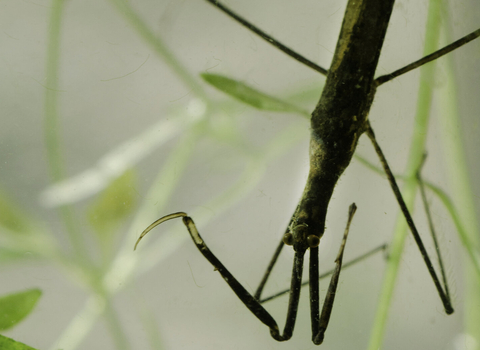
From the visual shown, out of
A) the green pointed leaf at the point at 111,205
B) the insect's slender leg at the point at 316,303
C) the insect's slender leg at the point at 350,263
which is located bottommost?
the insect's slender leg at the point at 316,303

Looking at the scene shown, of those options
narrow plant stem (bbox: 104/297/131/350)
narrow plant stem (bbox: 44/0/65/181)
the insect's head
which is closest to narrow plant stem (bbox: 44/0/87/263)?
narrow plant stem (bbox: 44/0/65/181)

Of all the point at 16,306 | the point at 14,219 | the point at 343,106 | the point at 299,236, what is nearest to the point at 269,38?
the point at 343,106

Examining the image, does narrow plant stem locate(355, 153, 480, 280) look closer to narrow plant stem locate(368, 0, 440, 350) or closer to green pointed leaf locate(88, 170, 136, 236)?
narrow plant stem locate(368, 0, 440, 350)

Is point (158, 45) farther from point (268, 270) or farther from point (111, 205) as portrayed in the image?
point (268, 270)

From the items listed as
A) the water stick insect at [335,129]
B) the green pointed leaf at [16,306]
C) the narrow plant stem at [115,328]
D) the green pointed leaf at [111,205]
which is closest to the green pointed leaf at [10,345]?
the green pointed leaf at [16,306]

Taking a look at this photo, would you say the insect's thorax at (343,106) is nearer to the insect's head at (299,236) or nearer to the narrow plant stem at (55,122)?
the insect's head at (299,236)

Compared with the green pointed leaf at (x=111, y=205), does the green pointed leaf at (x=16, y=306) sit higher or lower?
lower

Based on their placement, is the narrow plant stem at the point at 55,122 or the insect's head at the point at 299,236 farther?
the narrow plant stem at the point at 55,122

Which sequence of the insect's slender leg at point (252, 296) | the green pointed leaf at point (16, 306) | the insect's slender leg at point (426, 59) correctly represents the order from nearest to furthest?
1. the insect's slender leg at point (252, 296)
2. the insect's slender leg at point (426, 59)
3. the green pointed leaf at point (16, 306)
